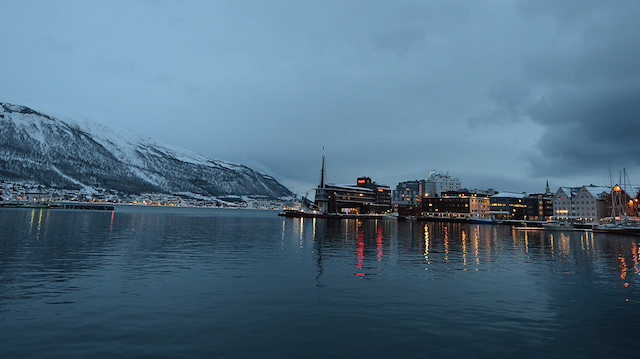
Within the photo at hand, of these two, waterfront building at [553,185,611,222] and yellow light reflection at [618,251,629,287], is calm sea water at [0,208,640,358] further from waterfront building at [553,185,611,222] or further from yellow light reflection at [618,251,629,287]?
waterfront building at [553,185,611,222]

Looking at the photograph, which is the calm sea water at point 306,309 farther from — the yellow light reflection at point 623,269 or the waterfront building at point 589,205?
the waterfront building at point 589,205

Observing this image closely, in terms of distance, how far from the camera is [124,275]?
2927 centimetres

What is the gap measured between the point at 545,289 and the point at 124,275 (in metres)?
32.0

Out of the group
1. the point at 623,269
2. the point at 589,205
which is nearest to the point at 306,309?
the point at 623,269

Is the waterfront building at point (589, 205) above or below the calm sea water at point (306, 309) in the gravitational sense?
above

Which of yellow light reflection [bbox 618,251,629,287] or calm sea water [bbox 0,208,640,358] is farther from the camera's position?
yellow light reflection [bbox 618,251,629,287]

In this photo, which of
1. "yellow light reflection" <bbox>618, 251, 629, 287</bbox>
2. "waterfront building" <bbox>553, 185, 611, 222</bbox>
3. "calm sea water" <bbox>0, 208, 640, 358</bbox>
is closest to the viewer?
"calm sea water" <bbox>0, 208, 640, 358</bbox>

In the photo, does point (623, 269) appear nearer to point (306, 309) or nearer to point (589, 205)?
point (306, 309)

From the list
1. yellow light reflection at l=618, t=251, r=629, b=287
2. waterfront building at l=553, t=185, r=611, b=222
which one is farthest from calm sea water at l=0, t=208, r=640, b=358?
waterfront building at l=553, t=185, r=611, b=222

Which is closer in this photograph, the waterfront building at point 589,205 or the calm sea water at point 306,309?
the calm sea water at point 306,309

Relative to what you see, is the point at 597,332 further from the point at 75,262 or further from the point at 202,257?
the point at 75,262

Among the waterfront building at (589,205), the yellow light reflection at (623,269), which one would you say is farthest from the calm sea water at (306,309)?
the waterfront building at (589,205)

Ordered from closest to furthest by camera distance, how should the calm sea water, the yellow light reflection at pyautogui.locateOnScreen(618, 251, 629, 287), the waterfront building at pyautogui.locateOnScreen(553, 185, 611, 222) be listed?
the calm sea water, the yellow light reflection at pyautogui.locateOnScreen(618, 251, 629, 287), the waterfront building at pyautogui.locateOnScreen(553, 185, 611, 222)

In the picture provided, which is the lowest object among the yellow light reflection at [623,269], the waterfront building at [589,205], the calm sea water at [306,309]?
the calm sea water at [306,309]
